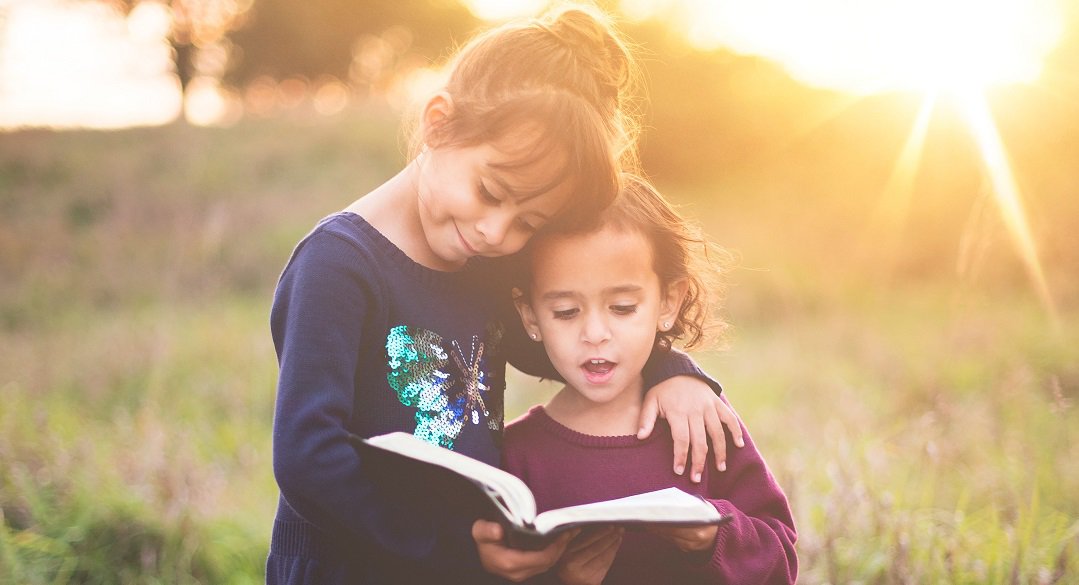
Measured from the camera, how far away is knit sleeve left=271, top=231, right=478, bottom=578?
5.52 ft

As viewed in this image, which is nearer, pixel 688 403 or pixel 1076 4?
pixel 688 403

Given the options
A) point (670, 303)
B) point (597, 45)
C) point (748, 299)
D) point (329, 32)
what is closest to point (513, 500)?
point (670, 303)

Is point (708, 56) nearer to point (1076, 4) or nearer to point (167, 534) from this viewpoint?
point (1076, 4)

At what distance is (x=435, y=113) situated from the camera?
6.69ft

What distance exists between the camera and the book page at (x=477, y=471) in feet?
4.92

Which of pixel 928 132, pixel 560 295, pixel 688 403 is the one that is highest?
pixel 928 132

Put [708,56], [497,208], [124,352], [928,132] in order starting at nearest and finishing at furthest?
[497,208] < [124,352] < [928,132] < [708,56]

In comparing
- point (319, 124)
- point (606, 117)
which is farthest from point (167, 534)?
point (319, 124)

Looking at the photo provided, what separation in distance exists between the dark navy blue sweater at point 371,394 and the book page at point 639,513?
0.40 m

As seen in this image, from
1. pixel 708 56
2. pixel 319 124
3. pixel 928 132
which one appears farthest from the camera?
pixel 319 124

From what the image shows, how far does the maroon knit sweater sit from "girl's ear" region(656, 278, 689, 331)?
0.27m

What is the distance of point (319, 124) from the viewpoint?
594 inches

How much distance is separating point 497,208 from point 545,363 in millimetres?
593

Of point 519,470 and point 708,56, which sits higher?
point 708,56
